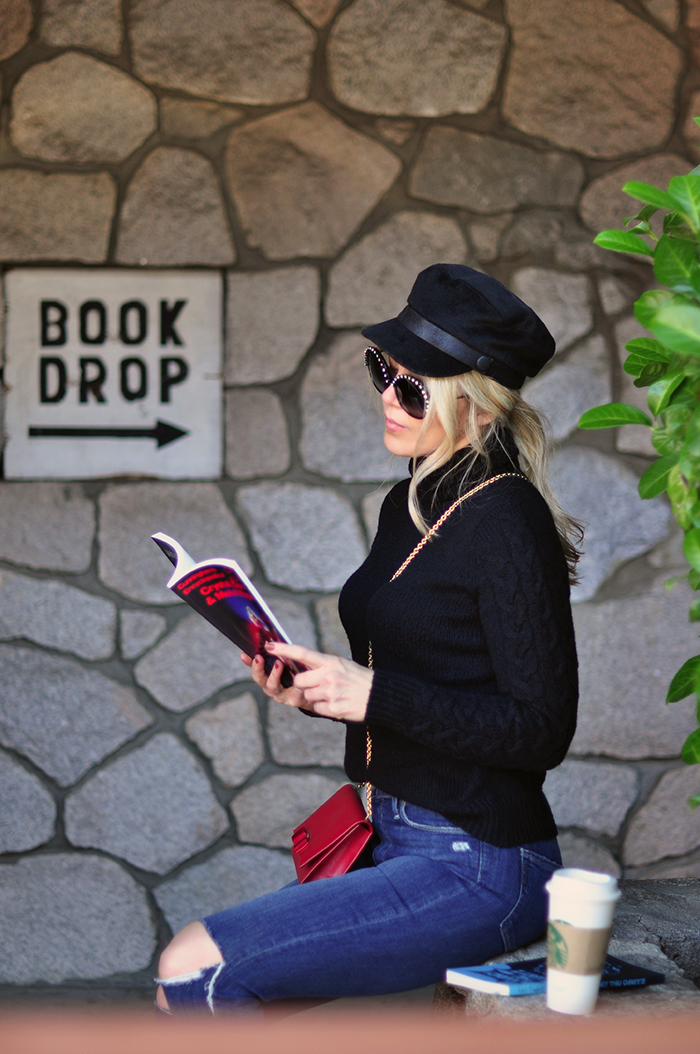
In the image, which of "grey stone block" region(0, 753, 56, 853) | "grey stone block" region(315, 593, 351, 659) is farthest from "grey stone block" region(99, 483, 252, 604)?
"grey stone block" region(0, 753, 56, 853)

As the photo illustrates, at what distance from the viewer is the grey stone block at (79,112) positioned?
2.96 meters

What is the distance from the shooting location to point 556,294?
3.01 m

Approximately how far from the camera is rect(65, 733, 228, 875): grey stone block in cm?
298

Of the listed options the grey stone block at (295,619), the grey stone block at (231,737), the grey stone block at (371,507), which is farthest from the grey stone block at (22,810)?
the grey stone block at (371,507)

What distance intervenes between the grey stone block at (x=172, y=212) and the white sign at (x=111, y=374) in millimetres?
75

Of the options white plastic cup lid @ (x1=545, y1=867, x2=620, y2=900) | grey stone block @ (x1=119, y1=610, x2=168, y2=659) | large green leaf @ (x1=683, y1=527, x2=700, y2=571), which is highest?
large green leaf @ (x1=683, y1=527, x2=700, y2=571)

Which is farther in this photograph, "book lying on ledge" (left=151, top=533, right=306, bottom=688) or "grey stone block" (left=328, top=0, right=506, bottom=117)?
"grey stone block" (left=328, top=0, right=506, bottom=117)

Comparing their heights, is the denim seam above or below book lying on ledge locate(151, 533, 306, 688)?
below

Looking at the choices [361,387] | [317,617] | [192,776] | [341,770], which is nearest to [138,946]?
[192,776]

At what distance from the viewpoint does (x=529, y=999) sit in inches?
52.7

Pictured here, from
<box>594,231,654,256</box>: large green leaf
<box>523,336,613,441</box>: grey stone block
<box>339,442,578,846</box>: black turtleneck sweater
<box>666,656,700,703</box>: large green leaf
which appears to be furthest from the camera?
<box>523,336,613,441</box>: grey stone block

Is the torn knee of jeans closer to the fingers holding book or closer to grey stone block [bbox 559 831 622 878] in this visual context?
the fingers holding book

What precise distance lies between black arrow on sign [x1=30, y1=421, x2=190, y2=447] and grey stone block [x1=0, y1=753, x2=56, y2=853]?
0.95m

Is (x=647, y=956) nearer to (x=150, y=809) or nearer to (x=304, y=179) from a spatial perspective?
(x=150, y=809)
